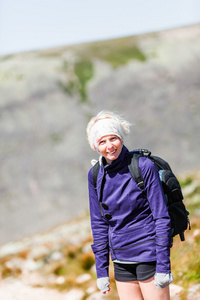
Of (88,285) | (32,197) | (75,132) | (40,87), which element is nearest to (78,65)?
(40,87)

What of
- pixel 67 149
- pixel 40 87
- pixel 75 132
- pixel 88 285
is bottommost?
pixel 88 285

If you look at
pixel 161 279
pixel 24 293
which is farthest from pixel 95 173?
pixel 24 293

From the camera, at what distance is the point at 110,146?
3713mm

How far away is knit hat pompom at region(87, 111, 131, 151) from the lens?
3756 millimetres

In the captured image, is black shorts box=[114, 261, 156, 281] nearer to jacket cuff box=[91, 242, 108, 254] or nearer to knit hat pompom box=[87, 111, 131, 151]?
jacket cuff box=[91, 242, 108, 254]

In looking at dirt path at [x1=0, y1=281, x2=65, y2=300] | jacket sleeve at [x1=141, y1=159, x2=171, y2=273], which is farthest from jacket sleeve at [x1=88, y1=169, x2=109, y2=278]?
dirt path at [x1=0, y1=281, x2=65, y2=300]

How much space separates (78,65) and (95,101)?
2.85 metres

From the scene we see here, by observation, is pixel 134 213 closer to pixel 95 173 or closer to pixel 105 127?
pixel 95 173

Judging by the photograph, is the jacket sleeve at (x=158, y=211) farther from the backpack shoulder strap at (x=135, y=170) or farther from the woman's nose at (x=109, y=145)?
the woman's nose at (x=109, y=145)

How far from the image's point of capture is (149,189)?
3592mm

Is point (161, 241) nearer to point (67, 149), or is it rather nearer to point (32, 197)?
point (32, 197)

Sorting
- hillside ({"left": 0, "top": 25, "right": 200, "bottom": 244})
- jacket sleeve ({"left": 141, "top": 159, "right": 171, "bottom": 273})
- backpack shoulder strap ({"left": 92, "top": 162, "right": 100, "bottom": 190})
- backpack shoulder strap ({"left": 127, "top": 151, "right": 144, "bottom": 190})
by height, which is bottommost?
jacket sleeve ({"left": 141, "top": 159, "right": 171, "bottom": 273})

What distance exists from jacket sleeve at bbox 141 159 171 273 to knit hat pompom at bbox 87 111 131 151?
0.43 meters

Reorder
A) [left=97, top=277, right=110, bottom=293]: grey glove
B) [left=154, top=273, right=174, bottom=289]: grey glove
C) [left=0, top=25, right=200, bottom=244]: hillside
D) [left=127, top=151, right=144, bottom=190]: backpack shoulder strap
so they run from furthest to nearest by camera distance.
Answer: [left=0, top=25, right=200, bottom=244]: hillside → [left=97, top=277, right=110, bottom=293]: grey glove → [left=127, top=151, right=144, bottom=190]: backpack shoulder strap → [left=154, top=273, right=174, bottom=289]: grey glove
